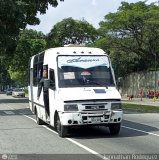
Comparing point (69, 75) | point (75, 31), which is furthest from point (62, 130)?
point (75, 31)

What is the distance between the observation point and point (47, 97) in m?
18.0

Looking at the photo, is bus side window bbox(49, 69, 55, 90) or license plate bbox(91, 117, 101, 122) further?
bus side window bbox(49, 69, 55, 90)

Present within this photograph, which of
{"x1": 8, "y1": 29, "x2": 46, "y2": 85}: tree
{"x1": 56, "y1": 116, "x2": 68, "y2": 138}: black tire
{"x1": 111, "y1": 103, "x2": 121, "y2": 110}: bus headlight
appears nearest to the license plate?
{"x1": 111, "y1": 103, "x2": 121, "y2": 110}: bus headlight

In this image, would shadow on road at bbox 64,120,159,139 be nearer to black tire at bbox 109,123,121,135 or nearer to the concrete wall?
black tire at bbox 109,123,121,135

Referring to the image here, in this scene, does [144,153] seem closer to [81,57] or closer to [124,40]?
[81,57]

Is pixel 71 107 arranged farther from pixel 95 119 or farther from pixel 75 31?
pixel 75 31

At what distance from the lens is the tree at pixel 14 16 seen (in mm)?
30234

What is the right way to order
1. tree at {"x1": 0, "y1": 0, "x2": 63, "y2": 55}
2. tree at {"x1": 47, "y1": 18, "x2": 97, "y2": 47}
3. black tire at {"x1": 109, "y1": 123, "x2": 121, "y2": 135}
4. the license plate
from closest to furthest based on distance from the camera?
Result: the license plate → black tire at {"x1": 109, "y1": 123, "x2": 121, "y2": 135} → tree at {"x1": 0, "y1": 0, "x2": 63, "y2": 55} → tree at {"x1": 47, "y1": 18, "x2": 97, "y2": 47}

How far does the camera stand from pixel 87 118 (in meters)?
15.4

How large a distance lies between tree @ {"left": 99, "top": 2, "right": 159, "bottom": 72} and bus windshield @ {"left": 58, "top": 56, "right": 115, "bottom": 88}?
139ft

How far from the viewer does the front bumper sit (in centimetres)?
1529

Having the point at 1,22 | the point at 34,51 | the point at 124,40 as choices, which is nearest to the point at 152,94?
the point at 124,40

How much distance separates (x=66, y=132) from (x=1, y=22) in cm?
1708

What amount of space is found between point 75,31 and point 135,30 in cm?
2506
